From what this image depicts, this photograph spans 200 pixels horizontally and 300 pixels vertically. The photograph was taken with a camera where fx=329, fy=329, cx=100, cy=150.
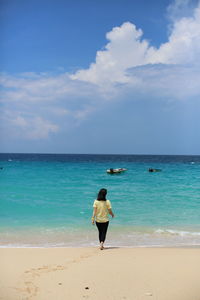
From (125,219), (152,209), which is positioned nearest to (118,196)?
(152,209)

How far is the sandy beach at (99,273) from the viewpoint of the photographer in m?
5.09

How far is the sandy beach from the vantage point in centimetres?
509

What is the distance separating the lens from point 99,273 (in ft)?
19.7

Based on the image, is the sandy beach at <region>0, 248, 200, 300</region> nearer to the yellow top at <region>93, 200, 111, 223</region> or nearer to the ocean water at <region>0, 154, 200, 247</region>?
the yellow top at <region>93, 200, 111, 223</region>

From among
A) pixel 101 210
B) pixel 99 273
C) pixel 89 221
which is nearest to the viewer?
pixel 99 273

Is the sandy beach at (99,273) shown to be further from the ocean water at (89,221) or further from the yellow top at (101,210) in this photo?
the ocean water at (89,221)

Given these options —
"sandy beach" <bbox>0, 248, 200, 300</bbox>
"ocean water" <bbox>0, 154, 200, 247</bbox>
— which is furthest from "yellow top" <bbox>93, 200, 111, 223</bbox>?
"ocean water" <bbox>0, 154, 200, 247</bbox>

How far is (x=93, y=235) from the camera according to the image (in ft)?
33.6

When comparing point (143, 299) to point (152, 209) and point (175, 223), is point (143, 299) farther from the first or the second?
point (152, 209)

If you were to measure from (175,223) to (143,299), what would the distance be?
7895mm

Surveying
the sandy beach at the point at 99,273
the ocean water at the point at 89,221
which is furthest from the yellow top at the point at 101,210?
the ocean water at the point at 89,221

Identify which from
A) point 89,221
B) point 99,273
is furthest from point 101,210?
point 89,221

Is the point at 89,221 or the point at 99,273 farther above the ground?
the point at 99,273

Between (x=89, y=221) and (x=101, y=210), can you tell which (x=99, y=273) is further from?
(x=89, y=221)
